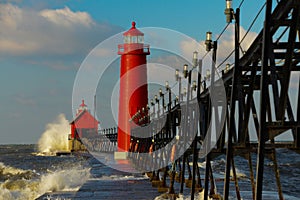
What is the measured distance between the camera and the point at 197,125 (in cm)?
1705

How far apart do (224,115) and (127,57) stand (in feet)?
91.9

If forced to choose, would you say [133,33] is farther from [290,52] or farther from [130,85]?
[290,52]

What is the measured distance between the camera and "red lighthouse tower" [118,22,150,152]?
40281 millimetres

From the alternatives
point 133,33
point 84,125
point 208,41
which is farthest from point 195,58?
point 84,125

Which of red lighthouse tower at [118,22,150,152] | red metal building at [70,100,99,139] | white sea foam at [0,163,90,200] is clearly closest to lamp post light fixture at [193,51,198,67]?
white sea foam at [0,163,90,200]

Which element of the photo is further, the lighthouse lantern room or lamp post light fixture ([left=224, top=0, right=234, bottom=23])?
the lighthouse lantern room

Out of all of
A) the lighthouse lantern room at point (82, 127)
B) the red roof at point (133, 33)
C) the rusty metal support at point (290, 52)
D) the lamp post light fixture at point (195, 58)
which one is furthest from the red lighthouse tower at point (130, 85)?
the lighthouse lantern room at point (82, 127)

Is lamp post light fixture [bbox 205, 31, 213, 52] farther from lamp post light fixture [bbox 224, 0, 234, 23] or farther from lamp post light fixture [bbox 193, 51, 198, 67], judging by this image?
lamp post light fixture [bbox 193, 51, 198, 67]

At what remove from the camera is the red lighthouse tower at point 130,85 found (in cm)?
4028

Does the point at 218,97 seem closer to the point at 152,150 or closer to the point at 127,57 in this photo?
the point at 152,150

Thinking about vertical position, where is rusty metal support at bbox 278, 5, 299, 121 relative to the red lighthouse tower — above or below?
below

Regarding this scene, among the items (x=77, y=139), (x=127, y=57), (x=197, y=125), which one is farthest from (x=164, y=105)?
(x=77, y=139)

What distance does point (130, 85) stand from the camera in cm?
4019

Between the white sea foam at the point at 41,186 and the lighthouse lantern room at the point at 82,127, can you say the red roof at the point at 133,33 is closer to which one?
the white sea foam at the point at 41,186
